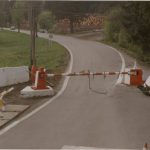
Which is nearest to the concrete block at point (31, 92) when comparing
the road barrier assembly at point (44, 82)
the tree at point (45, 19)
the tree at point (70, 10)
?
the road barrier assembly at point (44, 82)

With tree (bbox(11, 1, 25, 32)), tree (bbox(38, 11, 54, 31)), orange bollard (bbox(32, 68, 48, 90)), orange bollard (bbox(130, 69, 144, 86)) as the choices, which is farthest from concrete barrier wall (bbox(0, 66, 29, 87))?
tree (bbox(38, 11, 54, 31))

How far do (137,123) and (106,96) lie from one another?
514 cm

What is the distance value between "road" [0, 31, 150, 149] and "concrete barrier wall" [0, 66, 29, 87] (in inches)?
81.8

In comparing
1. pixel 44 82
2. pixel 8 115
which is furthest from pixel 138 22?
pixel 8 115

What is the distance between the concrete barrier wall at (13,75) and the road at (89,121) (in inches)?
81.8

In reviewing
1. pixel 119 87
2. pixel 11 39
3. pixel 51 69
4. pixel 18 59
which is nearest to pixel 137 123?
pixel 119 87

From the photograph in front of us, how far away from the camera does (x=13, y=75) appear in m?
20.5

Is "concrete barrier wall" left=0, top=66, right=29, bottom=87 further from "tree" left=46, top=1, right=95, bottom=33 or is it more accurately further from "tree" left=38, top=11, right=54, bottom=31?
"tree" left=46, top=1, right=95, bottom=33

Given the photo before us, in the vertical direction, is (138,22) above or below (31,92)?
above

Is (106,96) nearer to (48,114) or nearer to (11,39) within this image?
(48,114)

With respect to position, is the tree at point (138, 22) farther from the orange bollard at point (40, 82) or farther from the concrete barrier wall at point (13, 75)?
the orange bollard at point (40, 82)

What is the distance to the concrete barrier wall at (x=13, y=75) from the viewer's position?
1980cm

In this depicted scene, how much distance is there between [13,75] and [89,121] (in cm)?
746

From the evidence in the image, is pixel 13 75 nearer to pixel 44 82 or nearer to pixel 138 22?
pixel 44 82
